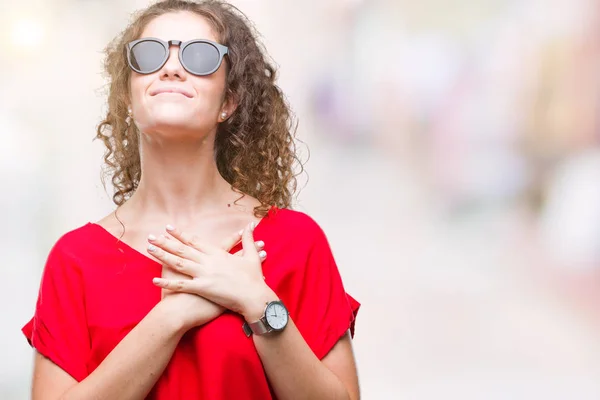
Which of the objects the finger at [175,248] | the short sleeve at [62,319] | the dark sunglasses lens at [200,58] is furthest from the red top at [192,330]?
the dark sunglasses lens at [200,58]

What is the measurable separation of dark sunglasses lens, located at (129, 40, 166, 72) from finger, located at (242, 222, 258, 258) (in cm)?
39

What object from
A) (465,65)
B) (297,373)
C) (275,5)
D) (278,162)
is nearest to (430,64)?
(465,65)

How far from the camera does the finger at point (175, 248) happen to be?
1.78 meters

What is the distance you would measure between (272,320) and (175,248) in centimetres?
24

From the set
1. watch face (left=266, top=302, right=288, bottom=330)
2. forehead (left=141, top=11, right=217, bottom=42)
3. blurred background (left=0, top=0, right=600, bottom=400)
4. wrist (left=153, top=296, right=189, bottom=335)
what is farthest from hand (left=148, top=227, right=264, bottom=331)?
blurred background (left=0, top=0, right=600, bottom=400)

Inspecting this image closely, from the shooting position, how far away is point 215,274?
176 cm

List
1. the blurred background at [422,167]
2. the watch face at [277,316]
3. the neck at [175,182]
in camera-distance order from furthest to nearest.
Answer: the blurred background at [422,167], the neck at [175,182], the watch face at [277,316]

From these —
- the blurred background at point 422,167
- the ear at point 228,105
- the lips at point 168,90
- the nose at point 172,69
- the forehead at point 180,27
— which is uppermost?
the forehead at point 180,27

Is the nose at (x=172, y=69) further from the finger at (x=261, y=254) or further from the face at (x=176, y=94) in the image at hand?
the finger at (x=261, y=254)

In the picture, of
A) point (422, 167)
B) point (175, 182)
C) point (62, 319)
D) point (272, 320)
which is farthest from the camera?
point (422, 167)

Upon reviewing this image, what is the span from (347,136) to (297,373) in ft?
5.46

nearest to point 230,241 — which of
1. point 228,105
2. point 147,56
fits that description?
point 228,105

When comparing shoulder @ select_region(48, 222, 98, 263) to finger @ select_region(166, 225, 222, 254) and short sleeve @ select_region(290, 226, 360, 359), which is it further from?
short sleeve @ select_region(290, 226, 360, 359)

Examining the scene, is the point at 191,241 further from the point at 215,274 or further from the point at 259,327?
the point at 259,327
